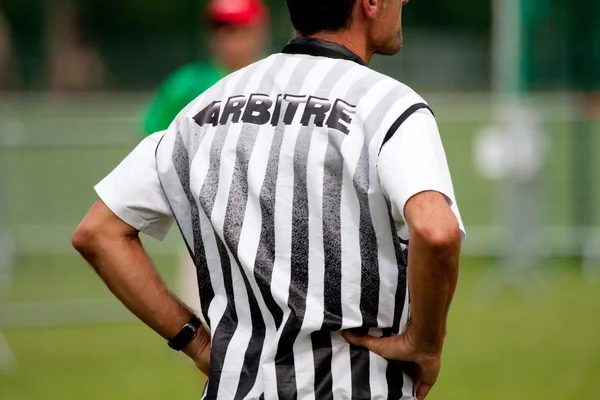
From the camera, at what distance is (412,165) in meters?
2.79

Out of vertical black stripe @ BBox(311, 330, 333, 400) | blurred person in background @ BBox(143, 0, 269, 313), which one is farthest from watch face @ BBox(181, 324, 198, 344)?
blurred person in background @ BBox(143, 0, 269, 313)

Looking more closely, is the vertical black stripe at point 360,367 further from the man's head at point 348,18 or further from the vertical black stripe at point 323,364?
the man's head at point 348,18

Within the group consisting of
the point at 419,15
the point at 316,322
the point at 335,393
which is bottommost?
the point at 419,15

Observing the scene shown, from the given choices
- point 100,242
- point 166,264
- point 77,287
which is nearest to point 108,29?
point 166,264

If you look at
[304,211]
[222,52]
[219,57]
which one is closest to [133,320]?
[219,57]

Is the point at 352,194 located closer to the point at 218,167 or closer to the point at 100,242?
the point at 218,167

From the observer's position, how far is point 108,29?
65.0 ft

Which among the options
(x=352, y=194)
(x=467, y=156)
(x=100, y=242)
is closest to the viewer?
(x=352, y=194)

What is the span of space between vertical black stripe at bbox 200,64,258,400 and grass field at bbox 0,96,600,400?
439cm

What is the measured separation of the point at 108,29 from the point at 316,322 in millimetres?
17447

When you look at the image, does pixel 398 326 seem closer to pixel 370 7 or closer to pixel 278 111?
pixel 278 111

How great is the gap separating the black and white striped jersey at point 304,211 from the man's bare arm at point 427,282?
4cm

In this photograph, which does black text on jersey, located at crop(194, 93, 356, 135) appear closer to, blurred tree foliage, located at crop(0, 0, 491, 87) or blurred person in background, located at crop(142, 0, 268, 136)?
blurred person in background, located at crop(142, 0, 268, 136)

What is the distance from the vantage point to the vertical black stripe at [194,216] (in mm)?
3170
